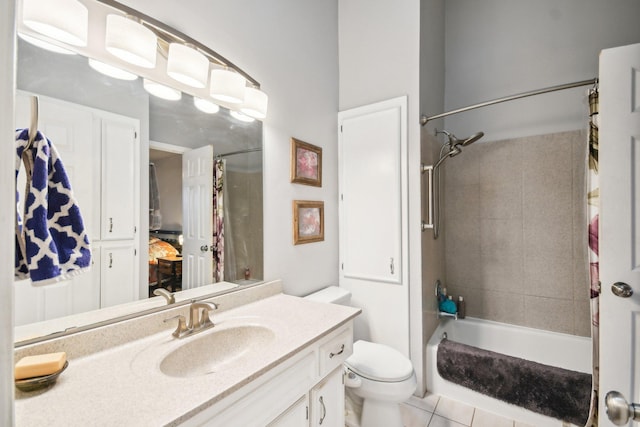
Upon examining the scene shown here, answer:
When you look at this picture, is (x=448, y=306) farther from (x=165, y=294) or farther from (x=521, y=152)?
(x=165, y=294)

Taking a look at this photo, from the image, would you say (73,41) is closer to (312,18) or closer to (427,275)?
(312,18)

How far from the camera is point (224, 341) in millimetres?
1144

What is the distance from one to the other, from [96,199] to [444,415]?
2.18 metres

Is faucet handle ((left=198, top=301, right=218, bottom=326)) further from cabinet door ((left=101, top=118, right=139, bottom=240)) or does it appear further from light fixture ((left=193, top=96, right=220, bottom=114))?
light fixture ((left=193, top=96, right=220, bottom=114))

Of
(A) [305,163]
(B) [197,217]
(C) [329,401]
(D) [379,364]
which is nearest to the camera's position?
(C) [329,401]

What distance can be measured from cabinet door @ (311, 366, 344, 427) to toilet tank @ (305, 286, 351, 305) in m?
0.60

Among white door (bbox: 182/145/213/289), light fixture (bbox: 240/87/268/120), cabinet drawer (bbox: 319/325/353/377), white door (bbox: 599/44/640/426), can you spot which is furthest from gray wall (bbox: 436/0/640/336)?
white door (bbox: 182/145/213/289)

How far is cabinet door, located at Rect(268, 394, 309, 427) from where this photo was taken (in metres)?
0.92

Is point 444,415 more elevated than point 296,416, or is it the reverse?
point 296,416

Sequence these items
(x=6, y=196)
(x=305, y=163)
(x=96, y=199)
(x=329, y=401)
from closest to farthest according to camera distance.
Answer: (x=6, y=196) < (x=96, y=199) < (x=329, y=401) < (x=305, y=163)

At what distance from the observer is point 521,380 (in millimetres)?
1638

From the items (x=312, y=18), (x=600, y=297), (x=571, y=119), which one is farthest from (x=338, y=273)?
(x=571, y=119)

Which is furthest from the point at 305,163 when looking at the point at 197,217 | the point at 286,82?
the point at 197,217

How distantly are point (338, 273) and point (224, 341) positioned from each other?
119 cm
